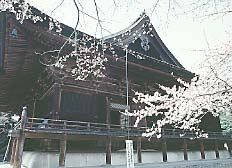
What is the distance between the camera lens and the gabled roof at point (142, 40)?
1241 centimetres

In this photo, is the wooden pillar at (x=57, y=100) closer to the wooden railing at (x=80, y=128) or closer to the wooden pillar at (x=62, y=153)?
the wooden railing at (x=80, y=128)

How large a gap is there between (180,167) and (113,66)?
515 cm

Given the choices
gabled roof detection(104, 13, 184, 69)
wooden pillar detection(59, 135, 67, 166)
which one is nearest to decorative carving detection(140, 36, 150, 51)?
gabled roof detection(104, 13, 184, 69)

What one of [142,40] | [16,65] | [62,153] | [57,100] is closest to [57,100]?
[57,100]

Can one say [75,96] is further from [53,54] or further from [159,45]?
[159,45]

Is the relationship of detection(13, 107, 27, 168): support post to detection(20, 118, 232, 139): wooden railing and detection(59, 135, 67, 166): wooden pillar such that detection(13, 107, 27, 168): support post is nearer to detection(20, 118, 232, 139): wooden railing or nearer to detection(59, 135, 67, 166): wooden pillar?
detection(20, 118, 232, 139): wooden railing

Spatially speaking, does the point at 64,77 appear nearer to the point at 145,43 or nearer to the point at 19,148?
the point at 19,148

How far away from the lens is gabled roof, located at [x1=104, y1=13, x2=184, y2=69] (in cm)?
1241

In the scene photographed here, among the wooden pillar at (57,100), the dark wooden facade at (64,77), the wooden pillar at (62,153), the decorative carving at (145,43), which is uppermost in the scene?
the decorative carving at (145,43)

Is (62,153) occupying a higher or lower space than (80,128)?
lower

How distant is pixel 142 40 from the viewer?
13.1 metres

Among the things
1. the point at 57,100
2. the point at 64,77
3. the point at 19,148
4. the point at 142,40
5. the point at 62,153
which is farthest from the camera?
the point at 142,40

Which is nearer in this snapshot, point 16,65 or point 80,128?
point 80,128

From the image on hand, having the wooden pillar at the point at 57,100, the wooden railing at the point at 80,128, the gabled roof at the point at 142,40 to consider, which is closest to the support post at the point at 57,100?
the wooden pillar at the point at 57,100
